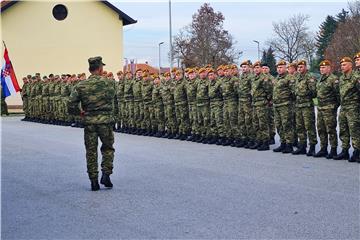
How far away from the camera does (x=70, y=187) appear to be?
8.98 metres

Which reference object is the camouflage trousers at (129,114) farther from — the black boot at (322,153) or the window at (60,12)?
the window at (60,12)

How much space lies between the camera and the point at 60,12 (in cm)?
3891

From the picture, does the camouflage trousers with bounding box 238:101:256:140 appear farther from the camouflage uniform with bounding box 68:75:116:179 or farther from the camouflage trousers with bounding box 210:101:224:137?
the camouflage uniform with bounding box 68:75:116:179

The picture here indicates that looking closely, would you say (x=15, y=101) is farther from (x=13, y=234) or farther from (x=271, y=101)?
(x=13, y=234)

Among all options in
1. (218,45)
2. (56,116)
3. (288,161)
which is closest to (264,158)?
(288,161)

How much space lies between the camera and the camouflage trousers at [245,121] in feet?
44.3

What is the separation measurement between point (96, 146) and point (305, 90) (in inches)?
191

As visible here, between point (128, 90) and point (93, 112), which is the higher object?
point (128, 90)

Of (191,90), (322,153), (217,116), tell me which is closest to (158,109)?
(191,90)

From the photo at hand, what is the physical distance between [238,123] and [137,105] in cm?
493

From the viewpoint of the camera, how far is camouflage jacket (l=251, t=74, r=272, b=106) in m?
13.1

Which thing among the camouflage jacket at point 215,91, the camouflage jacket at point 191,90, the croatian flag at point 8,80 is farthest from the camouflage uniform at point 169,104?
the croatian flag at point 8,80

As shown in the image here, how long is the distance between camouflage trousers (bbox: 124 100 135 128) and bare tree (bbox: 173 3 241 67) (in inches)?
1321

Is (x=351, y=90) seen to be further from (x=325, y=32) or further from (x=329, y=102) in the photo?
(x=325, y=32)
